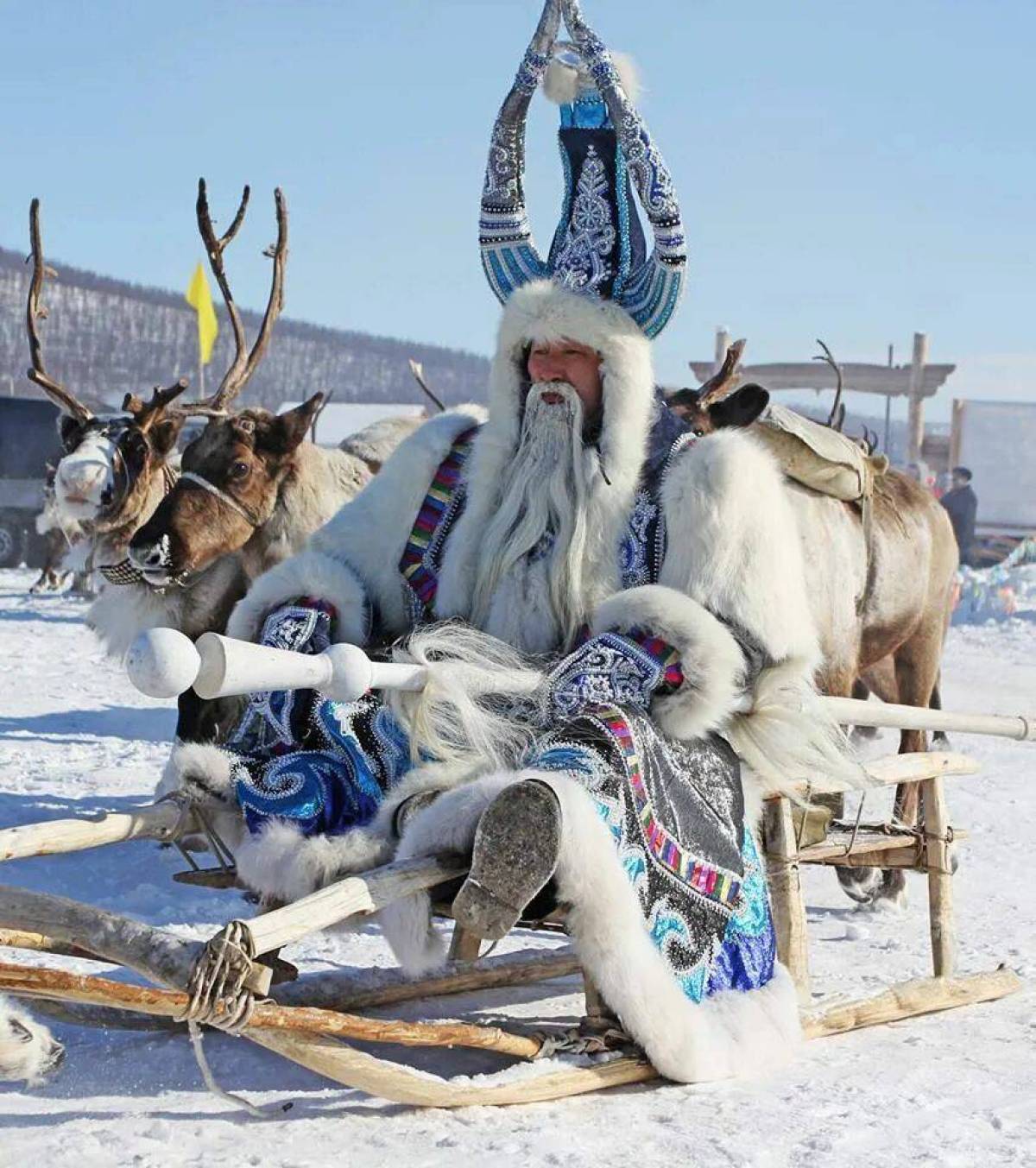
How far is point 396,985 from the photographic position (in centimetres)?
334

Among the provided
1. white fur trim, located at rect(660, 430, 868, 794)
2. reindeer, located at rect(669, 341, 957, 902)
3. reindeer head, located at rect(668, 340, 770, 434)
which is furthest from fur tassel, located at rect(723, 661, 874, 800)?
reindeer head, located at rect(668, 340, 770, 434)

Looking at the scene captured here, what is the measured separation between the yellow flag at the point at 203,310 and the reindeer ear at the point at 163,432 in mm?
6735

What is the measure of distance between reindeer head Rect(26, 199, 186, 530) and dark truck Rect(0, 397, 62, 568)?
472 inches

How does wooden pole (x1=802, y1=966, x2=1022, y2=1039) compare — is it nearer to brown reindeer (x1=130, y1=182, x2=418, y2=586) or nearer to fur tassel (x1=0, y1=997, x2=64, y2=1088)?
fur tassel (x1=0, y1=997, x2=64, y2=1088)

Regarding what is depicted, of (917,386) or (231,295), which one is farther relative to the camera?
(917,386)

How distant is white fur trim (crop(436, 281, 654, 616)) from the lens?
3.40m

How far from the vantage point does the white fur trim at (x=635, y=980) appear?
2617 millimetres

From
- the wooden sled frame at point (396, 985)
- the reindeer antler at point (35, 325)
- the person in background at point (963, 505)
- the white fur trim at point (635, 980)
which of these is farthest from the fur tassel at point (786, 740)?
the person in background at point (963, 505)

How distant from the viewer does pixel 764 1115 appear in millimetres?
2697

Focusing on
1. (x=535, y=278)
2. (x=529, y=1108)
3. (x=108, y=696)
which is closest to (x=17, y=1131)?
(x=529, y=1108)

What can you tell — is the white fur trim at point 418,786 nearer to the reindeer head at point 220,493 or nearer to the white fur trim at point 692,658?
the white fur trim at point 692,658

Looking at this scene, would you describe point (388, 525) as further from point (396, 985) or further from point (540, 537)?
point (396, 985)

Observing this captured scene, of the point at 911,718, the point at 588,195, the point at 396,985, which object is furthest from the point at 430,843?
the point at 588,195

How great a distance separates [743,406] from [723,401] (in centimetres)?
8
